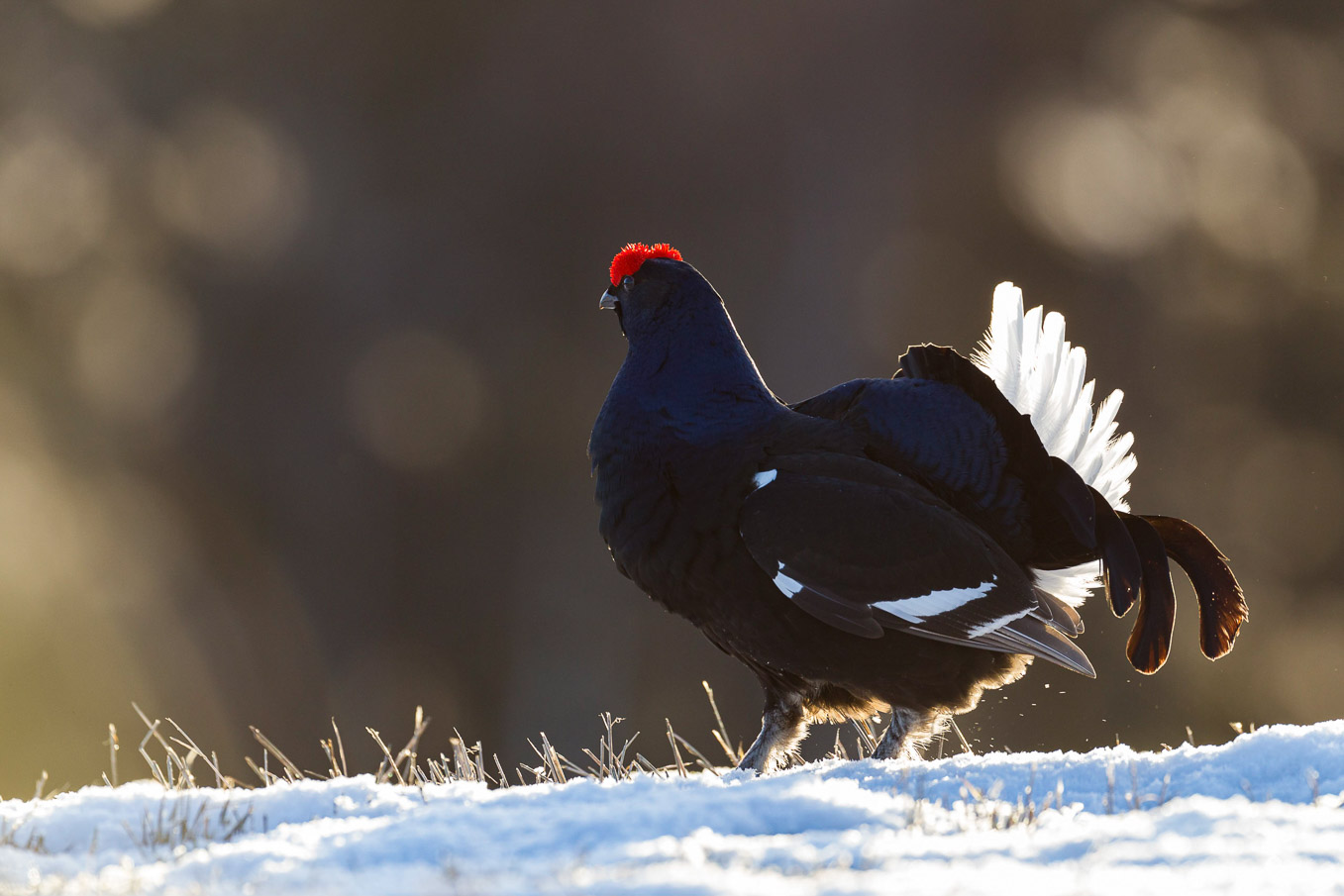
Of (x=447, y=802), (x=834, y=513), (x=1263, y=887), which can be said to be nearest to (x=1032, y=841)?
(x=1263, y=887)

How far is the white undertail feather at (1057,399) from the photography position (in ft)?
11.2

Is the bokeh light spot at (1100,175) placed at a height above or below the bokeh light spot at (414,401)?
above

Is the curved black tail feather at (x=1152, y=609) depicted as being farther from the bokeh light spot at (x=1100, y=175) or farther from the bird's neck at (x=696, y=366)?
the bokeh light spot at (x=1100, y=175)

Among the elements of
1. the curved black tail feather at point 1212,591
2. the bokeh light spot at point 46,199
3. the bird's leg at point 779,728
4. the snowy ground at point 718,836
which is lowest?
the bird's leg at point 779,728

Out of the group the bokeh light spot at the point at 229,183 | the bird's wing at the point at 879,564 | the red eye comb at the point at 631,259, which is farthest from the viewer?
the bokeh light spot at the point at 229,183

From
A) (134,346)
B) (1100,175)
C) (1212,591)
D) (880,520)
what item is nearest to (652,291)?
(880,520)

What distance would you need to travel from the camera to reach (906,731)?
127 inches

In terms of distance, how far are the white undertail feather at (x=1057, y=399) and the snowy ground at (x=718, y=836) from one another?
117cm

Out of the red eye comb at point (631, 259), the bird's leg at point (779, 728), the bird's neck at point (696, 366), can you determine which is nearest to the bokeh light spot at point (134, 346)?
the red eye comb at point (631, 259)

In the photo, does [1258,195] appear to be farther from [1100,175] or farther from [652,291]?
[652,291]

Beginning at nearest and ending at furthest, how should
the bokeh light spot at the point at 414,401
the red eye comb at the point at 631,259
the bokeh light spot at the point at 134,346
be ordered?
the red eye comb at the point at 631,259 < the bokeh light spot at the point at 134,346 < the bokeh light spot at the point at 414,401

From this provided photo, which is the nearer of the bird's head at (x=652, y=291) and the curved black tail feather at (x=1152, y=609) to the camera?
the curved black tail feather at (x=1152, y=609)

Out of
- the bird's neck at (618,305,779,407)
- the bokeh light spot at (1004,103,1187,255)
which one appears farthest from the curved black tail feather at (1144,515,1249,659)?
the bokeh light spot at (1004,103,1187,255)

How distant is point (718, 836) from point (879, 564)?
1.37m
